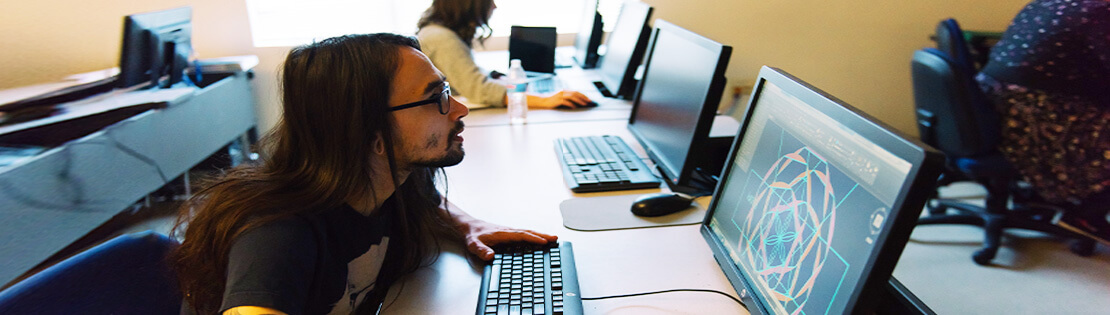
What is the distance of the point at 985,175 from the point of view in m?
2.12

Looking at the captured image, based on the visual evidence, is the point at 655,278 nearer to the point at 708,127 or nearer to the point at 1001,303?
the point at 708,127

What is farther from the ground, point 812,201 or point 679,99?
point 812,201

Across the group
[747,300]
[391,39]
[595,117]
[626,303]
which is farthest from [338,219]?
[595,117]

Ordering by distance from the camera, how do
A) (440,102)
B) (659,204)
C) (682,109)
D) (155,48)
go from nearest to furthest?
(440,102) → (659,204) → (682,109) → (155,48)

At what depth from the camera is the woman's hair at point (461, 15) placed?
232cm

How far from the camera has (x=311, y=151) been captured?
86 centimetres

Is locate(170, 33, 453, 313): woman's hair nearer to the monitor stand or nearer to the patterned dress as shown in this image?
the monitor stand

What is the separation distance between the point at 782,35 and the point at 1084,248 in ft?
4.37

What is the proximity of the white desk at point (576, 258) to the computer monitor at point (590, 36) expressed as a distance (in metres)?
1.35

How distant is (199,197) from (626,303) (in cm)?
66

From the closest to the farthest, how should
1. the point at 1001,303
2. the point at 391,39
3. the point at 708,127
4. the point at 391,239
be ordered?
the point at 391,39 < the point at 391,239 < the point at 708,127 < the point at 1001,303

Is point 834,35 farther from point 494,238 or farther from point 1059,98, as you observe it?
point 494,238

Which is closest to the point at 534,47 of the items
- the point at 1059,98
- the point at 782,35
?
the point at 782,35

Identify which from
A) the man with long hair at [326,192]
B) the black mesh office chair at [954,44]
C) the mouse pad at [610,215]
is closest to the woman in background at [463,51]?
the mouse pad at [610,215]
